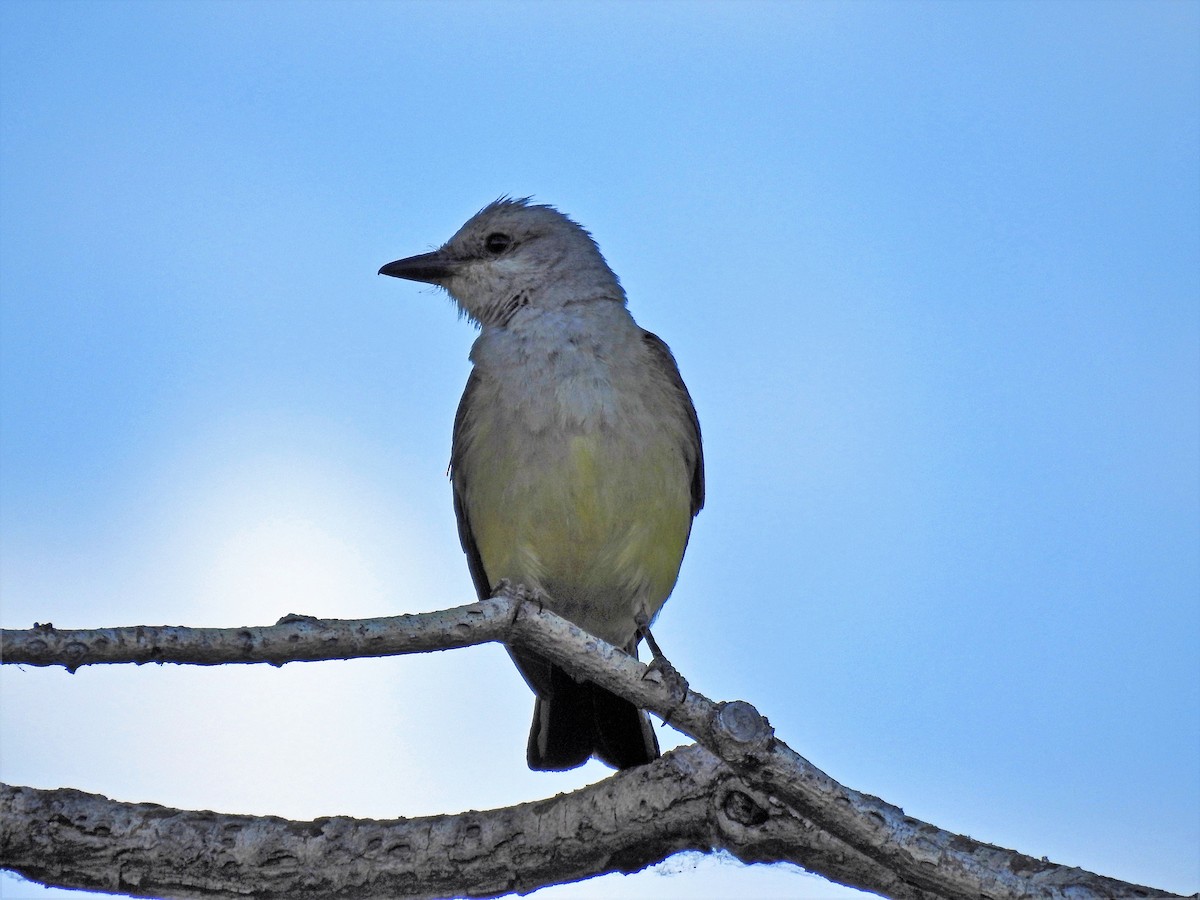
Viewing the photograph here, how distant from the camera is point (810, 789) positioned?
15.5ft

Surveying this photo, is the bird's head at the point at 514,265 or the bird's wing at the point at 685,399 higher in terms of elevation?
the bird's head at the point at 514,265

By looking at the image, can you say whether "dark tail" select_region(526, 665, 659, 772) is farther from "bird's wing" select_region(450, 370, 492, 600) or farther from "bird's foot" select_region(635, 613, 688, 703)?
"bird's foot" select_region(635, 613, 688, 703)

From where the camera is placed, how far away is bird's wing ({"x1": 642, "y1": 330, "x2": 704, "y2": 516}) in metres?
7.33

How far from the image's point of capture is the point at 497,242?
316 inches

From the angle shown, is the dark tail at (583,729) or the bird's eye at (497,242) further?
the bird's eye at (497,242)

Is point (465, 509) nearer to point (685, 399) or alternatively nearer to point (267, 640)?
point (685, 399)

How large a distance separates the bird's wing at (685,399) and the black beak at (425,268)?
136 centimetres

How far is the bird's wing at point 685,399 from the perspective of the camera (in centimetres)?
733

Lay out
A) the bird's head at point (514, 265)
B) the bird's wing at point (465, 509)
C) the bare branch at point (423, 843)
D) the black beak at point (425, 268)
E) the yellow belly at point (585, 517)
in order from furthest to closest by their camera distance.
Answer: the black beak at point (425, 268) < the bird's head at point (514, 265) < the bird's wing at point (465, 509) < the yellow belly at point (585, 517) < the bare branch at point (423, 843)

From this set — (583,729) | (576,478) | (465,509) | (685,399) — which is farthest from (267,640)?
(685,399)

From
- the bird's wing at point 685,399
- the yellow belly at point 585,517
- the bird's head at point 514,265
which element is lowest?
the yellow belly at point 585,517

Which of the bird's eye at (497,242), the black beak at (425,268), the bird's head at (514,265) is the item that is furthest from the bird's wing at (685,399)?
the black beak at (425,268)

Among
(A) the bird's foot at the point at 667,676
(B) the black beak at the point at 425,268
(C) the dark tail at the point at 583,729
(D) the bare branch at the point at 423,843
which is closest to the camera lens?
(A) the bird's foot at the point at 667,676

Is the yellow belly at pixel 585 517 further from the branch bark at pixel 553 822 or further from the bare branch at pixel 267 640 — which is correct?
the bare branch at pixel 267 640
